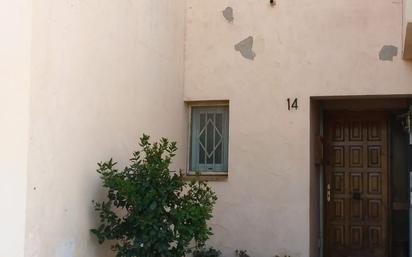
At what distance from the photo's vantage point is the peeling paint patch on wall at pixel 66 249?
15.5 ft

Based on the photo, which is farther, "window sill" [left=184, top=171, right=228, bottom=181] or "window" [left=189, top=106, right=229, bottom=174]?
"window" [left=189, top=106, right=229, bottom=174]

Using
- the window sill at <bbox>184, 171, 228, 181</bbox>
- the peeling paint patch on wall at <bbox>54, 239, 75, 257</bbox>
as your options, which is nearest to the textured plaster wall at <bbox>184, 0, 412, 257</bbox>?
the window sill at <bbox>184, 171, 228, 181</bbox>

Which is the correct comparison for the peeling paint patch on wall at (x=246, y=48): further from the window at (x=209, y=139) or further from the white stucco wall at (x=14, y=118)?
the white stucco wall at (x=14, y=118)

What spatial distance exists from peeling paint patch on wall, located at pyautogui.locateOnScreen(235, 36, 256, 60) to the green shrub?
287 cm

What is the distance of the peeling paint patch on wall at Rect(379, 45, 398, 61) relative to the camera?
719 centimetres

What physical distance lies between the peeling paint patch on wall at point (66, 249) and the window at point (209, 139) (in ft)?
10.3

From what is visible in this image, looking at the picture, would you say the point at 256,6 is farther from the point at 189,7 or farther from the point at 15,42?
the point at 15,42

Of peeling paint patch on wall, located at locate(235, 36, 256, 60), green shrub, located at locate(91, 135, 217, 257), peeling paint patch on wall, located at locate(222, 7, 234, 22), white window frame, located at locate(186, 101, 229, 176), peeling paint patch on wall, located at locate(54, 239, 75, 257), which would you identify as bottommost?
peeling paint patch on wall, located at locate(54, 239, 75, 257)

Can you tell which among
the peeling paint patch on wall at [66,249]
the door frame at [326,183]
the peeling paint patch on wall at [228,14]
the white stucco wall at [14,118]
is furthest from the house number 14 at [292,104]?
the white stucco wall at [14,118]

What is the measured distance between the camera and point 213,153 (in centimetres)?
795

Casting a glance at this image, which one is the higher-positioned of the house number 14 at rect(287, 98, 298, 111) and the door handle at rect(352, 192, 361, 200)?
the house number 14 at rect(287, 98, 298, 111)

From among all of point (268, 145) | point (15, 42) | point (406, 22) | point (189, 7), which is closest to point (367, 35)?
point (406, 22)

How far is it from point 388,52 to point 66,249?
4.66m

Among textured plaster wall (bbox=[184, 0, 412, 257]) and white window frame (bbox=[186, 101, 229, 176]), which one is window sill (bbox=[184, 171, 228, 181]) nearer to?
white window frame (bbox=[186, 101, 229, 176])
